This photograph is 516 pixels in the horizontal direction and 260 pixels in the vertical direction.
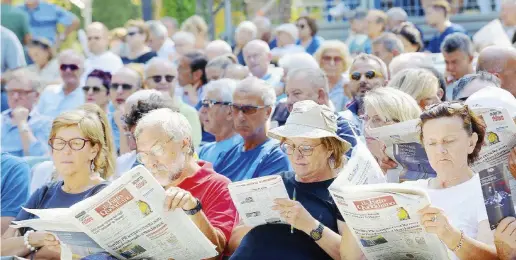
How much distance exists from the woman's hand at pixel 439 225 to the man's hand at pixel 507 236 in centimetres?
17

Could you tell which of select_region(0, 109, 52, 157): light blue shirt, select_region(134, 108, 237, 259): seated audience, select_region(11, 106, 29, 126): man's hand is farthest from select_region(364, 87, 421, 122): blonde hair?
select_region(11, 106, 29, 126): man's hand

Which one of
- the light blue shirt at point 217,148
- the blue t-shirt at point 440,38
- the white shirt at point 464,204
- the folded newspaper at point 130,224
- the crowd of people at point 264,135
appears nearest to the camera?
the white shirt at point 464,204

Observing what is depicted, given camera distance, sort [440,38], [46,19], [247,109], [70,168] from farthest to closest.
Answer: [46,19] < [440,38] < [247,109] < [70,168]

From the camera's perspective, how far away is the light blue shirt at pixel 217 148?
24.9 feet

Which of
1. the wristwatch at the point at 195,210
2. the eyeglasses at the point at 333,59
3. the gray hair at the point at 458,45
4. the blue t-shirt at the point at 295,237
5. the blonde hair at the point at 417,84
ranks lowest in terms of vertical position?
the blue t-shirt at the point at 295,237

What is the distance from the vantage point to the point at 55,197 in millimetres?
6043

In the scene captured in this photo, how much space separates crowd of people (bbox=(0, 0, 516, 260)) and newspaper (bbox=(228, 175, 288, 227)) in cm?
6

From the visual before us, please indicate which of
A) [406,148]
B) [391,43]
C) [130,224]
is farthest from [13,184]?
[391,43]

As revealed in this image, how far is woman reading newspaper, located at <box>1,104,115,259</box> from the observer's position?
598cm

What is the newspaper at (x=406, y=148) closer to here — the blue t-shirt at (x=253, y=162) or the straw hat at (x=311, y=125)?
the straw hat at (x=311, y=125)

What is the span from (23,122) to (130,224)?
5150 mm

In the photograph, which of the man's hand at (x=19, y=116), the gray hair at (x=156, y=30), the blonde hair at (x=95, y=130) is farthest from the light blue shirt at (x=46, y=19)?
the blonde hair at (x=95, y=130)

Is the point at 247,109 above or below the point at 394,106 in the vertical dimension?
below

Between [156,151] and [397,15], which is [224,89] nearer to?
[156,151]
